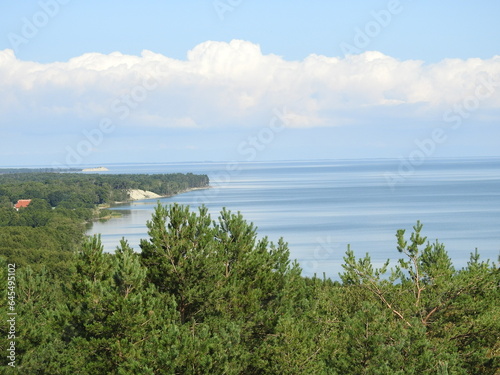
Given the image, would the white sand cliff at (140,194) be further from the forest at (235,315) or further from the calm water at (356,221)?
the forest at (235,315)

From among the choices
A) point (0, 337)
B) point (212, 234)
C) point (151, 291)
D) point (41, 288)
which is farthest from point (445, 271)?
point (41, 288)

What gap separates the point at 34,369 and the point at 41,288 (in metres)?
5.34

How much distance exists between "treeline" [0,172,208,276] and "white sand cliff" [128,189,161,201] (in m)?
1.30

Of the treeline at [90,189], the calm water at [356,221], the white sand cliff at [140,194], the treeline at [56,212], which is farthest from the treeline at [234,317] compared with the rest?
the white sand cliff at [140,194]

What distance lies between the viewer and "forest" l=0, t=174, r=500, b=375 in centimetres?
983

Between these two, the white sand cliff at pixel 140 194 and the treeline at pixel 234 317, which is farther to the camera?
the white sand cliff at pixel 140 194

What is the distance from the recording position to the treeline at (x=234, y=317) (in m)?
9.80

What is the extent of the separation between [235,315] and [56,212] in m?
69.1

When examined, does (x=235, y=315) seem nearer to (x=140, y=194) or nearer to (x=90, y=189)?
(x=90, y=189)

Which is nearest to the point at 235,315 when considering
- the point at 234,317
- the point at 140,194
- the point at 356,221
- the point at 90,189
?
the point at 234,317

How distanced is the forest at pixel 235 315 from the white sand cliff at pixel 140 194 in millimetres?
103780

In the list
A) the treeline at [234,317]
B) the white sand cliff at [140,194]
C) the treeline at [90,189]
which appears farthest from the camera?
the white sand cliff at [140,194]

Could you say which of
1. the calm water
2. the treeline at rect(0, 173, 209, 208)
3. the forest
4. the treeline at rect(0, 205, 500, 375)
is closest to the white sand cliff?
the treeline at rect(0, 173, 209, 208)

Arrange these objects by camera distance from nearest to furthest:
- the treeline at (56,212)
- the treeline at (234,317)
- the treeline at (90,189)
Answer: the treeline at (234,317) → the treeline at (56,212) → the treeline at (90,189)
